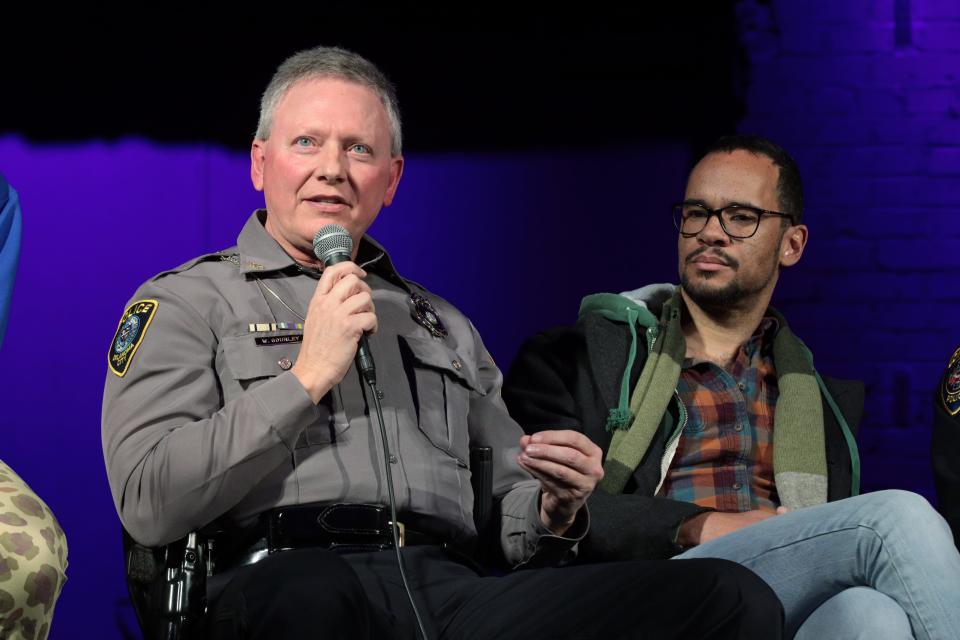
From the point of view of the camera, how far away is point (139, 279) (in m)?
3.33

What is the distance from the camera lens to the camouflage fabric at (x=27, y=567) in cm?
195

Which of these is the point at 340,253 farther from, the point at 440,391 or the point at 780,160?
the point at 780,160

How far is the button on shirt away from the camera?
2934mm

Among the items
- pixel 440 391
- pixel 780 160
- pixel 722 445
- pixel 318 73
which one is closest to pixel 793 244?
pixel 780 160

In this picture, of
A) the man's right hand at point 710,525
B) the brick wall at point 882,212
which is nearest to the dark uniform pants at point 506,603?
the man's right hand at point 710,525

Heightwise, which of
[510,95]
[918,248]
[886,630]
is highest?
[510,95]

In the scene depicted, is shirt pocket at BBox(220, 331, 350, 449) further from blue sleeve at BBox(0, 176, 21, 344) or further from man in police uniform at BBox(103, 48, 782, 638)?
blue sleeve at BBox(0, 176, 21, 344)

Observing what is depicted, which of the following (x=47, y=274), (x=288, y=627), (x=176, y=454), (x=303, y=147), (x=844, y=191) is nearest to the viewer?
(x=288, y=627)

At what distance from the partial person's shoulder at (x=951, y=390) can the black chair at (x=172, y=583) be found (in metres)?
1.43

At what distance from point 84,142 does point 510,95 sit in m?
1.13

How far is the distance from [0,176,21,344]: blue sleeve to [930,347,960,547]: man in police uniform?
1.78 metres

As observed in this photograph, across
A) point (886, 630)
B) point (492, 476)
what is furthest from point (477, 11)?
point (886, 630)

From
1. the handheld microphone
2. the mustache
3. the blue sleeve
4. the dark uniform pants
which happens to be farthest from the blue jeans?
the blue sleeve

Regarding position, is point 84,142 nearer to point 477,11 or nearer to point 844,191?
point 477,11
